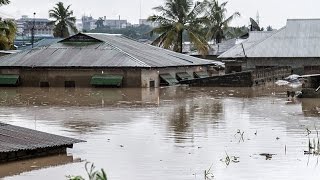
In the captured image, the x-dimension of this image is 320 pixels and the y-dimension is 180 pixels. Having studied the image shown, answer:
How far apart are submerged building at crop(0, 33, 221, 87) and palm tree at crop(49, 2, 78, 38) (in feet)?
96.2

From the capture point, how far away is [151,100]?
103 ft

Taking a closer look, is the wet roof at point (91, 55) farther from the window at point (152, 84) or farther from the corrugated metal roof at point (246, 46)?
the corrugated metal roof at point (246, 46)

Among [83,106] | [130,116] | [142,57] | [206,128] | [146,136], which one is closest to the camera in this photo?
[146,136]

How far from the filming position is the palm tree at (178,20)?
52031 mm

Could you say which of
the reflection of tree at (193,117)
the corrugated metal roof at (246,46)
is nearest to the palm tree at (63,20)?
the corrugated metal roof at (246,46)

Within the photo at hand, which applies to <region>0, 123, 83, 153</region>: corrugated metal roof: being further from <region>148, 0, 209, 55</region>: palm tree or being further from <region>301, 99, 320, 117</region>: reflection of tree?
<region>148, 0, 209, 55</region>: palm tree

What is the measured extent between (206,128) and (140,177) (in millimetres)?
7382

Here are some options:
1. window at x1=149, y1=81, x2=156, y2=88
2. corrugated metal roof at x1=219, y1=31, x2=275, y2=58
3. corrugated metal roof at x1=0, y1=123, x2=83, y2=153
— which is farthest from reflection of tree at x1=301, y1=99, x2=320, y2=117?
corrugated metal roof at x1=219, y1=31, x2=275, y2=58

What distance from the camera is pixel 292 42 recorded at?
165 ft

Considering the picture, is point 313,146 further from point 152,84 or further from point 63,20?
point 63,20

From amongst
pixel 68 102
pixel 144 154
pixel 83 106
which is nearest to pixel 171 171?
pixel 144 154

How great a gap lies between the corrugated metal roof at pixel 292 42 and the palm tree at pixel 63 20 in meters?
26.2

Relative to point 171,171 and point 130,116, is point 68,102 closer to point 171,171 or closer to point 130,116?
point 130,116

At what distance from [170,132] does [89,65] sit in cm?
2055
